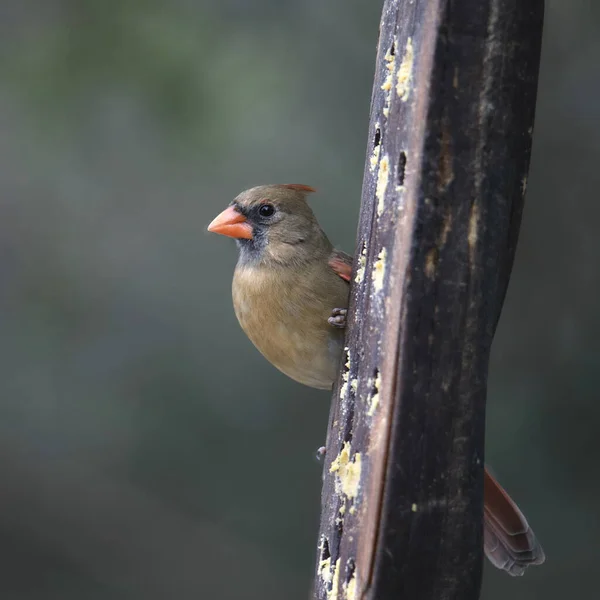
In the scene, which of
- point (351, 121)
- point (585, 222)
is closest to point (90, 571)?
point (351, 121)

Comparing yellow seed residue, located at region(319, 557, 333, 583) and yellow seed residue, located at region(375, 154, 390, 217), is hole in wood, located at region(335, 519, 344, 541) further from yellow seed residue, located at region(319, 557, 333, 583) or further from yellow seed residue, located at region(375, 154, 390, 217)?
yellow seed residue, located at region(375, 154, 390, 217)

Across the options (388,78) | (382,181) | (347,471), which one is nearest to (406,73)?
(388,78)

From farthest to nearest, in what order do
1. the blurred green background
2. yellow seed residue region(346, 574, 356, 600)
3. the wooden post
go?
1. the blurred green background
2. yellow seed residue region(346, 574, 356, 600)
3. the wooden post

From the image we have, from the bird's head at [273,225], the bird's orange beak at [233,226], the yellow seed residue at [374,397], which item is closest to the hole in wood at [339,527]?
the yellow seed residue at [374,397]

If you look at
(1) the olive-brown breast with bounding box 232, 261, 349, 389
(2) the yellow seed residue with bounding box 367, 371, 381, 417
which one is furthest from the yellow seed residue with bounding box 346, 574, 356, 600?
(1) the olive-brown breast with bounding box 232, 261, 349, 389

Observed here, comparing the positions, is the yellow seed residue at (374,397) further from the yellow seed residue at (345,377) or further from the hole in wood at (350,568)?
the hole in wood at (350,568)

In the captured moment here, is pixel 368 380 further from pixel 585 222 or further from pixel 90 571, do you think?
pixel 90 571
